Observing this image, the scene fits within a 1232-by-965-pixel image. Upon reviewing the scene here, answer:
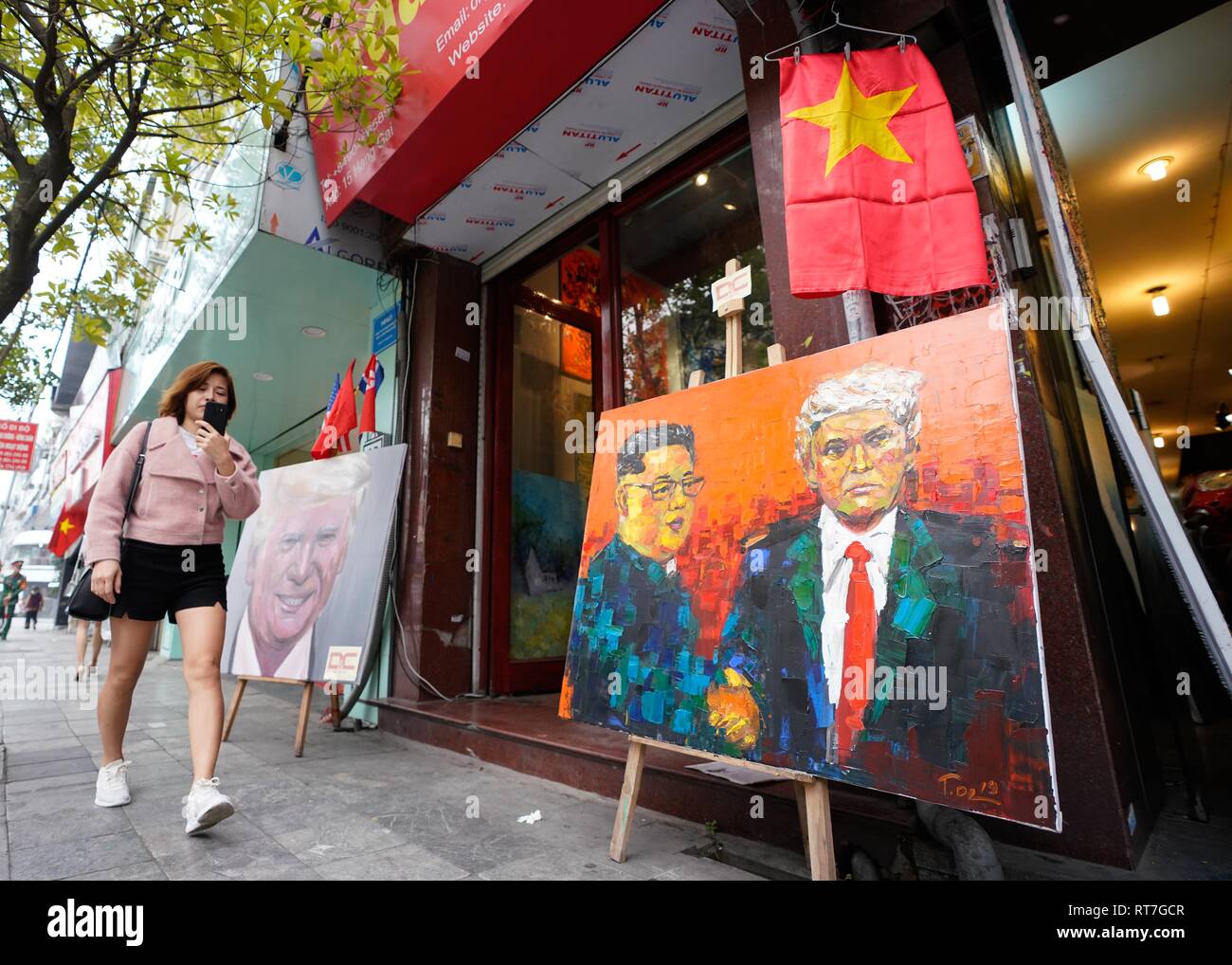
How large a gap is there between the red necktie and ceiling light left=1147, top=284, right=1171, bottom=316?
6266 mm

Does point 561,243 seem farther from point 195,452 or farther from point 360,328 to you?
point 195,452

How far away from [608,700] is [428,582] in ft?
9.32

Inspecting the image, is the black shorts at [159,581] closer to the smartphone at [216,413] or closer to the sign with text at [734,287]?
the smartphone at [216,413]

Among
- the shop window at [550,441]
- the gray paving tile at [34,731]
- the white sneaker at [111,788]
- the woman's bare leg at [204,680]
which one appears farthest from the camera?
the shop window at [550,441]

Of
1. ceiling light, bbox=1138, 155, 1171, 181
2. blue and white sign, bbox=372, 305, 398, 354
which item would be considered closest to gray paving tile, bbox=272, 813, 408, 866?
blue and white sign, bbox=372, 305, 398, 354

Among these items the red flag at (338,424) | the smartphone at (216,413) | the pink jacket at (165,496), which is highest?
the red flag at (338,424)

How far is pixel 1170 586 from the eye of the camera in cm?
304

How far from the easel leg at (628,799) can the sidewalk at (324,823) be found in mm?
63

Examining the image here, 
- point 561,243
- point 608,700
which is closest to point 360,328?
point 561,243

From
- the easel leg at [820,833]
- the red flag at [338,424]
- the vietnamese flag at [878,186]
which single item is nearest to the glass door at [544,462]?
the red flag at [338,424]

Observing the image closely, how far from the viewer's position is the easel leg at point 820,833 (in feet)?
5.15

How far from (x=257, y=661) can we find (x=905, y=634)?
153 inches

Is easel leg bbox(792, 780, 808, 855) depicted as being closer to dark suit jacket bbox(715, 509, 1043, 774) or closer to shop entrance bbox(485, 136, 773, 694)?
dark suit jacket bbox(715, 509, 1043, 774)

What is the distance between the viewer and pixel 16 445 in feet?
38.8
